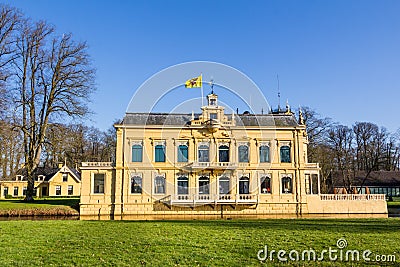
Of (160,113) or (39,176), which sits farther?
(39,176)

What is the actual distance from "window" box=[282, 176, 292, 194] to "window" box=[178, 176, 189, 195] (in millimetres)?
6995

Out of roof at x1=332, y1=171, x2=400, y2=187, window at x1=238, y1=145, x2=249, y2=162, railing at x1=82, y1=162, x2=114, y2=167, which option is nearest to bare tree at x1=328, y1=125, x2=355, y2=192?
roof at x1=332, y1=171, x2=400, y2=187

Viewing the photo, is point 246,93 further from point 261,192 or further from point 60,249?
point 60,249

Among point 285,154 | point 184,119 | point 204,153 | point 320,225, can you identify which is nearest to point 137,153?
point 184,119

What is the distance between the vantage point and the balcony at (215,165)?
25781 millimetres

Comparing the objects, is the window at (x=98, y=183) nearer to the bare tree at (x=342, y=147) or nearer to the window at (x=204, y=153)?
the window at (x=204, y=153)

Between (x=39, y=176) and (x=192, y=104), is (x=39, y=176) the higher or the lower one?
the lower one

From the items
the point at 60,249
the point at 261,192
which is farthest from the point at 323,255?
the point at 261,192

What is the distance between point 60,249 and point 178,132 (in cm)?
1941

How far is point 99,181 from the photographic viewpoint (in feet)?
85.4

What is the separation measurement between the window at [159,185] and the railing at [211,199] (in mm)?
666

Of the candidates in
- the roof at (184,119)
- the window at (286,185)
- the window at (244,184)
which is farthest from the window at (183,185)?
the window at (286,185)

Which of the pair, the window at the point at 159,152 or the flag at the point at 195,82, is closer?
the flag at the point at 195,82

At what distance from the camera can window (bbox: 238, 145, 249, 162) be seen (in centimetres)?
2684
